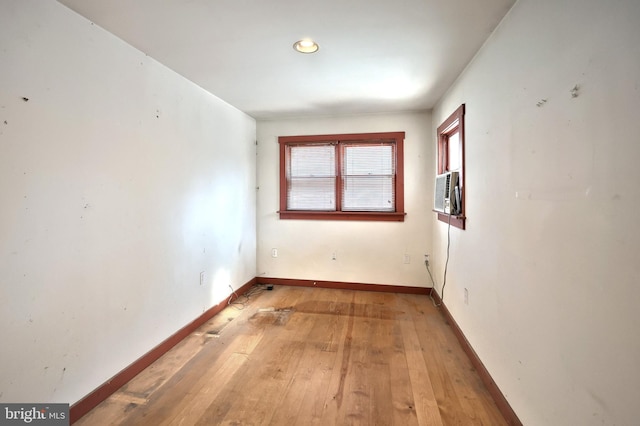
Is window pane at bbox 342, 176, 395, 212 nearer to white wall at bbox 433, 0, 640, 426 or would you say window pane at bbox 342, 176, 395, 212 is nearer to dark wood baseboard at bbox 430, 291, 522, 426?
dark wood baseboard at bbox 430, 291, 522, 426

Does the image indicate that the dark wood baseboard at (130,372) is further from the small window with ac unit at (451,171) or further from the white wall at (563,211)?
the small window with ac unit at (451,171)

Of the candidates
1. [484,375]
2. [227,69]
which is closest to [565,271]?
[484,375]

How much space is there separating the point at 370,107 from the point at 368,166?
756 mm

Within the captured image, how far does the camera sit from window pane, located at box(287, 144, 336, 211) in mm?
3998

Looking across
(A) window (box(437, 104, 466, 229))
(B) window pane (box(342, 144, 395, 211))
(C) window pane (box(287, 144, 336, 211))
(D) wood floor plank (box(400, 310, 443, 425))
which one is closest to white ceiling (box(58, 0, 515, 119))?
(A) window (box(437, 104, 466, 229))

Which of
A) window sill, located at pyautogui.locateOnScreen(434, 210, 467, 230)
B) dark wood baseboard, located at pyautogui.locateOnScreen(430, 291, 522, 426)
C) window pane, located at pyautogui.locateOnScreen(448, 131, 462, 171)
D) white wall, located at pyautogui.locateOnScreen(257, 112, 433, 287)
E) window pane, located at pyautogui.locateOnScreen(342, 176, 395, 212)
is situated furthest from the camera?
window pane, located at pyautogui.locateOnScreen(342, 176, 395, 212)

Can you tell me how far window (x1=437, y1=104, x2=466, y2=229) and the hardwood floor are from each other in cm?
110

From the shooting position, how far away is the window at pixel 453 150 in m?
2.51

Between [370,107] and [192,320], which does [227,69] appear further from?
[192,320]

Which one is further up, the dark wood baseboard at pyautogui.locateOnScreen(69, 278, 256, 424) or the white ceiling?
the white ceiling

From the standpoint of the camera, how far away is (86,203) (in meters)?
1.73

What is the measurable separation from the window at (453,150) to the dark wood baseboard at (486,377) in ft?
3.12

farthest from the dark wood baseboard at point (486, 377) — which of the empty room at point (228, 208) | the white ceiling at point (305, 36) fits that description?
the white ceiling at point (305, 36)

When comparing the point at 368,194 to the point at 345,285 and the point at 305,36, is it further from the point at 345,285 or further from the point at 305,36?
the point at 305,36
